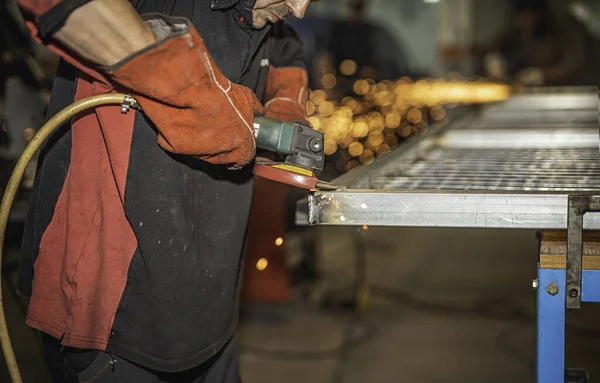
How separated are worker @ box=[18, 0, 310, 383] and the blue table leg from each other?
2.17ft

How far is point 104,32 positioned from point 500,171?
1.26 metres

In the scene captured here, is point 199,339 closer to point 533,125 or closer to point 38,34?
point 38,34

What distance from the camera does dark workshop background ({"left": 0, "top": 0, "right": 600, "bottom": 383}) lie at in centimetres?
322

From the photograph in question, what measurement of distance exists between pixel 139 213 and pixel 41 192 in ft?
0.94

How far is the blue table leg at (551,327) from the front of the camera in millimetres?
1306

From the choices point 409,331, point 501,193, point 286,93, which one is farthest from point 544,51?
point 501,193

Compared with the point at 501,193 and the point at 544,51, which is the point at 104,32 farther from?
the point at 544,51

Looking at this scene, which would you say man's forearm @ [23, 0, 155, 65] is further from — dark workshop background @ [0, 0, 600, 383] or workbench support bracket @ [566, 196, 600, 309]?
dark workshop background @ [0, 0, 600, 383]

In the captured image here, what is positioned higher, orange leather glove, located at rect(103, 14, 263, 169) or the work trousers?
orange leather glove, located at rect(103, 14, 263, 169)

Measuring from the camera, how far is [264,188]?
3.56 m

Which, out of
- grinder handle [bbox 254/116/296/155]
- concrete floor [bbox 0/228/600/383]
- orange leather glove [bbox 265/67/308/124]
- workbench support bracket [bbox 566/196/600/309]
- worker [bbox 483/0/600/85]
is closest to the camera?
workbench support bracket [bbox 566/196/600/309]

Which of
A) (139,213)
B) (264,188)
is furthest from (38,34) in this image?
(264,188)

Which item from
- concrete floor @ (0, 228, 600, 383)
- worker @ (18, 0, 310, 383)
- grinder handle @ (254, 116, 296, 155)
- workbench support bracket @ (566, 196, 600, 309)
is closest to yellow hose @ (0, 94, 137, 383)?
worker @ (18, 0, 310, 383)

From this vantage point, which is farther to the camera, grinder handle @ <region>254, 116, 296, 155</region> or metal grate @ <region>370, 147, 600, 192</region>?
metal grate @ <region>370, 147, 600, 192</region>
